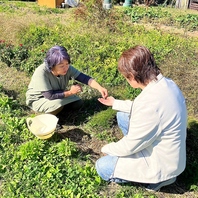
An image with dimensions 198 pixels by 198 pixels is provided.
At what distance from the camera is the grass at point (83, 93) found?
114 inches

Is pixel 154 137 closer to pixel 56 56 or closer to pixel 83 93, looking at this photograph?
pixel 56 56

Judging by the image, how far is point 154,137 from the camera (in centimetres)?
234

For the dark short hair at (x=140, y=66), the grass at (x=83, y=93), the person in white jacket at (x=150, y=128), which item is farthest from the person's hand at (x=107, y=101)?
the dark short hair at (x=140, y=66)

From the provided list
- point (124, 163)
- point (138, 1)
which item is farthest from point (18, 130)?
point (138, 1)

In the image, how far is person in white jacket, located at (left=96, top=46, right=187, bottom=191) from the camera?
A: 223 centimetres

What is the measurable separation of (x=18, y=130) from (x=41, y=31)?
121 inches

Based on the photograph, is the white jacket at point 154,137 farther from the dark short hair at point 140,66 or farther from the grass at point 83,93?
the grass at point 83,93

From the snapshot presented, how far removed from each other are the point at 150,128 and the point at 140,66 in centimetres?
46

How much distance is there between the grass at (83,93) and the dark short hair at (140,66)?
3.73ft

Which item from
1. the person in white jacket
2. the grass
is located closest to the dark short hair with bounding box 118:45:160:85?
the person in white jacket

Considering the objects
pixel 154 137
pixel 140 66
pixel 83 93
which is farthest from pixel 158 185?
pixel 83 93

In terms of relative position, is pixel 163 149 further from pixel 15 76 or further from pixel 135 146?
pixel 15 76

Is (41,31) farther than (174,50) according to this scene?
Yes

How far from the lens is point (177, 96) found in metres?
2.29
